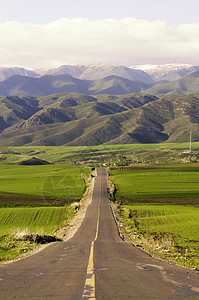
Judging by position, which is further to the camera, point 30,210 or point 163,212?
point 30,210

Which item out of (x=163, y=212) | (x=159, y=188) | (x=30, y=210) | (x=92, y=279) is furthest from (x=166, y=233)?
(x=159, y=188)

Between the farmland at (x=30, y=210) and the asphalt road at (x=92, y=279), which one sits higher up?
the asphalt road at (x=92, y=279)

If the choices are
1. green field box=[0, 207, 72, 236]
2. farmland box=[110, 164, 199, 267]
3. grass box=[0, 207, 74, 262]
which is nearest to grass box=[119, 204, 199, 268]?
farmland box=[110, 164, 199, 267]

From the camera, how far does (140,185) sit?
136 metres

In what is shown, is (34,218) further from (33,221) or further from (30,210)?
(30,210)

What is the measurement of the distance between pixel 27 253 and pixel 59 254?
9.87 feet

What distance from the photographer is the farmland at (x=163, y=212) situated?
33416 millimetres

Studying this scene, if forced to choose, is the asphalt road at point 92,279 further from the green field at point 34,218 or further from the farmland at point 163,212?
the green field at point 34,218

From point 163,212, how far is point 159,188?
47277mm

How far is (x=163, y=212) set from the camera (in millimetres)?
81438

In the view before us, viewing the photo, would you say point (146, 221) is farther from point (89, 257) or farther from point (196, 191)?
point (196, 191)

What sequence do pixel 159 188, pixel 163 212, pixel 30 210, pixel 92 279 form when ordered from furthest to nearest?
1. pixel 159 188
2. pixel 30 210
3. pixel 163 212
4. pixel 92 279

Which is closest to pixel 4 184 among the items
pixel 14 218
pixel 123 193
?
pixel 123 193

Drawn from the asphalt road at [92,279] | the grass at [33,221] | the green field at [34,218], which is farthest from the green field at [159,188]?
the asphalt road at [92,279]
